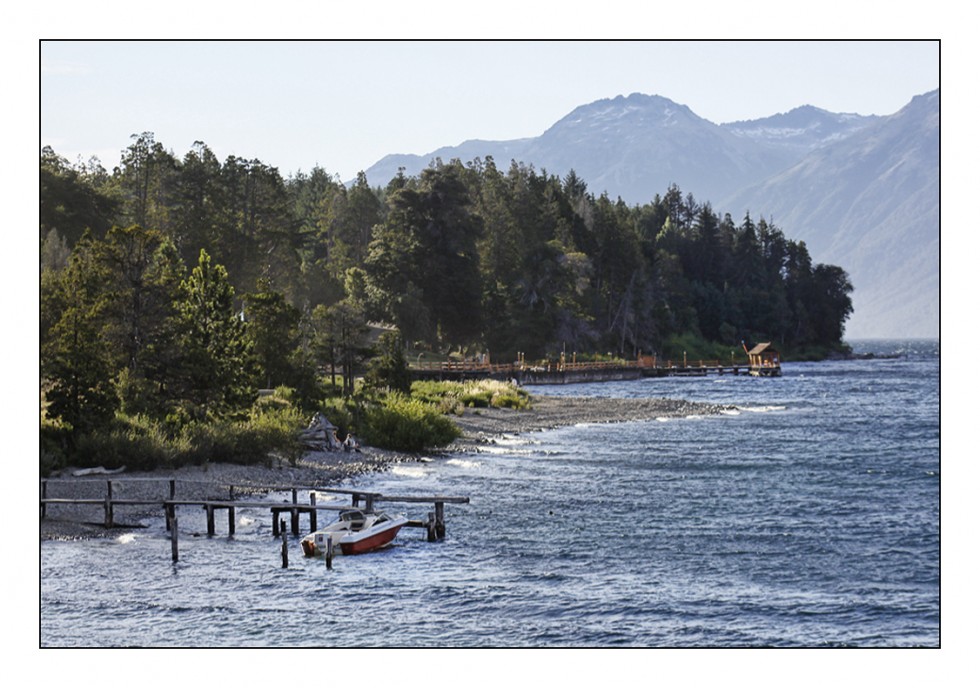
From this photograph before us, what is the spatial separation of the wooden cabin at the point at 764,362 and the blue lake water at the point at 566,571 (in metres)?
83.7

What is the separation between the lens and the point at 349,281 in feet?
363

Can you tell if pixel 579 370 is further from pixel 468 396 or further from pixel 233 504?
pixel 233 504

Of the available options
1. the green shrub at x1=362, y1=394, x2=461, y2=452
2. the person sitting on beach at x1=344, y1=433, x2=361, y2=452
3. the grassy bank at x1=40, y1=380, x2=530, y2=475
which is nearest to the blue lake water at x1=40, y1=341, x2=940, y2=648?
the green shrub at x1=362, y1=394, x2=461, y2=452

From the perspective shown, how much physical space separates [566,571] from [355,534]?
5.14m

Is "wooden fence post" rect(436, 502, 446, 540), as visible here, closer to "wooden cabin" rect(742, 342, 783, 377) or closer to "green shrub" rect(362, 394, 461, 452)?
"green shrub" rect(362, 394, 461, 452)

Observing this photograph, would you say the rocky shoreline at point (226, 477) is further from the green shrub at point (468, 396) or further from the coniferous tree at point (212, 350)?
the coniferous tree at point (212, 350)

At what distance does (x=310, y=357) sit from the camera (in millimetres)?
50250

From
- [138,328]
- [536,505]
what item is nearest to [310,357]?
[138,328]

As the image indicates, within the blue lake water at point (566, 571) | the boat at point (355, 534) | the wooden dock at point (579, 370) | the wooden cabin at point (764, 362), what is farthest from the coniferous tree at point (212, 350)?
the wooden cabin at point (764, 362)

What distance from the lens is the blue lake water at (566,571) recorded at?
830 inches

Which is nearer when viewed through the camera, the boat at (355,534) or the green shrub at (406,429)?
the boat at (355,534)

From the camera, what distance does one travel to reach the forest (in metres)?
38.3

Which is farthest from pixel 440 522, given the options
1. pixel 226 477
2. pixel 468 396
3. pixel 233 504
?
pixel 468 396
